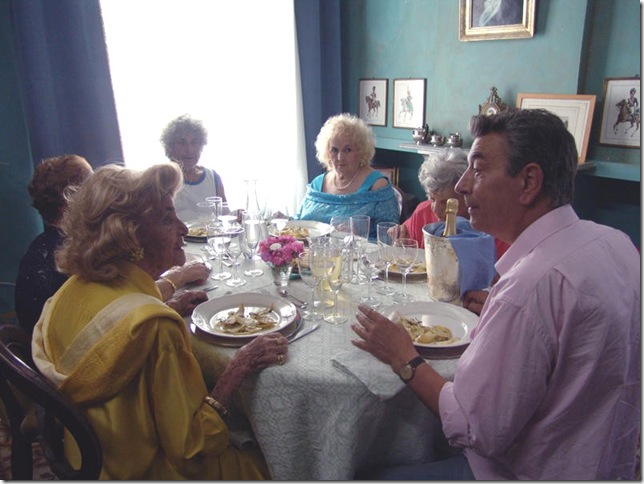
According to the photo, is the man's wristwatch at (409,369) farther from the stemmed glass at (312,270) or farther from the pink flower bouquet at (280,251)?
the pink flower bouquet at (280,251)

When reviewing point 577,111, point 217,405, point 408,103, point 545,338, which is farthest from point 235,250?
point 408,103

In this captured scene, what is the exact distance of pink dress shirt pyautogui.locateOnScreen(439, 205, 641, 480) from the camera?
88cm

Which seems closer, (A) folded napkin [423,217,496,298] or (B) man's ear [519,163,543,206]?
(B) man's ear [519,163,543,206]

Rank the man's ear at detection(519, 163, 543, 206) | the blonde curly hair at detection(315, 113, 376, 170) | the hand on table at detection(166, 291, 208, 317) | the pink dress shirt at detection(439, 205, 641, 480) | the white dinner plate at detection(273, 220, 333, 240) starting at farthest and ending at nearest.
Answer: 1. the blonde curly hair at detection(315, 113, 376, 170)
2. the white dinner plate at detection(273, 220, 333, 240)
3. the hand on table at detection(166, 291, 208, 317)
4. the man's ear at detection(519, 163, 543, 206)
5. the pink dress shirt at detection(439, 205, 641, 480)

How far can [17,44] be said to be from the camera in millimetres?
2670

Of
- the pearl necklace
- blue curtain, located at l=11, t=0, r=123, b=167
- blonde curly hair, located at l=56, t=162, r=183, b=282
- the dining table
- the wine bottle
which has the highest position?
blue curtain, located at l=11, t=0, r=123, b=167

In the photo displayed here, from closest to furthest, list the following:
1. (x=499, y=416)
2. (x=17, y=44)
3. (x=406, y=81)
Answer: (x=499, y=416)
(x=17, y=44)
(x=406, y=81)

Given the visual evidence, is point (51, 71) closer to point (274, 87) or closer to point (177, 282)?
point (274, 87)

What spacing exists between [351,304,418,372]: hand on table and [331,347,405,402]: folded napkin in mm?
17

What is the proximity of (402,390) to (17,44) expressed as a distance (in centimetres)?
282

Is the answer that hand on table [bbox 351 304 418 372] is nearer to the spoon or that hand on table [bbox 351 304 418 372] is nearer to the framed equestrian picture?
the spoon

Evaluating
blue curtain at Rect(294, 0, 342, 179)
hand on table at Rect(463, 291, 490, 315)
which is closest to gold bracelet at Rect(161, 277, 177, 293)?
hand on table at Rect(463, 291, 490, 315)

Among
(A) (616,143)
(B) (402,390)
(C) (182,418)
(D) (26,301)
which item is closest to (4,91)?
(D) (26,301)

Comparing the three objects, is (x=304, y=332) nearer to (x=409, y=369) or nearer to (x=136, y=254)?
(x=409, y=369)
